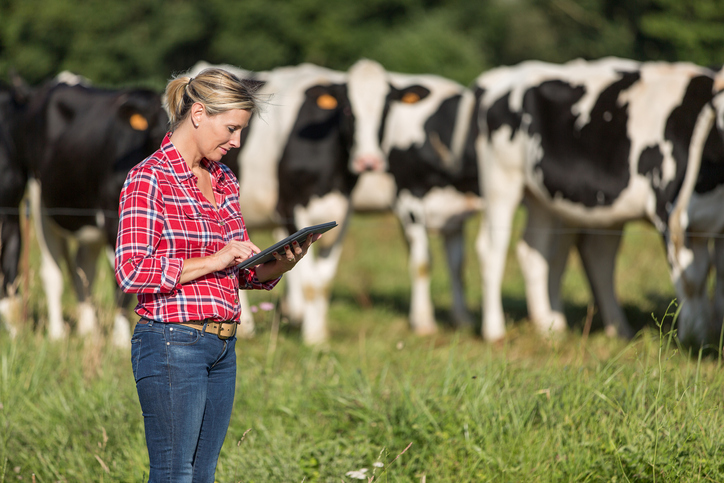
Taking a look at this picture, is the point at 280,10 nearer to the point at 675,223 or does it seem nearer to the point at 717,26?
the point at 717,26

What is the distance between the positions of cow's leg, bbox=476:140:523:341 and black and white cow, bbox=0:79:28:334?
12.3 feet

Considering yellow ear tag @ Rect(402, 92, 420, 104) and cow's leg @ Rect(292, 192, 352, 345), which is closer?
cow's leg @ Rect(292, 192, 352, 345)

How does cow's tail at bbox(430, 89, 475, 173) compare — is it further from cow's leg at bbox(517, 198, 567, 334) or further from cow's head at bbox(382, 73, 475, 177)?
cow's leg at bbox(517, 198, 567, 334)

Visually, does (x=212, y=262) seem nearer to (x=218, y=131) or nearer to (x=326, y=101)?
(x=218, y=131)

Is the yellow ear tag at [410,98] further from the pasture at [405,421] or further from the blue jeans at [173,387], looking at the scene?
the blue jeans at [173,387]

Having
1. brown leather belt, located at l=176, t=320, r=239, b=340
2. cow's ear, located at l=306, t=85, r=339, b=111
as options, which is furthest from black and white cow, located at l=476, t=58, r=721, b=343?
brown leather belt, located at l=176, t=320, r=239, b=340

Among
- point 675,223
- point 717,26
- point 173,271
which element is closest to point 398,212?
point 675,223

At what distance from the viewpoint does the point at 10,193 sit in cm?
614

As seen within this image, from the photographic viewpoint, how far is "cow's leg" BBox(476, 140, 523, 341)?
6668 millimetres

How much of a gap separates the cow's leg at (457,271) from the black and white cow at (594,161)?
2.18 ft

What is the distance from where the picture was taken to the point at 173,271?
230 centimetres

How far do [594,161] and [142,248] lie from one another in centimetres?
419

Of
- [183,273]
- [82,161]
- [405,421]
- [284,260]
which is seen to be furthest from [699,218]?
[82,161]

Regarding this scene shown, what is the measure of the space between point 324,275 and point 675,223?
292 centimetres
